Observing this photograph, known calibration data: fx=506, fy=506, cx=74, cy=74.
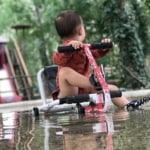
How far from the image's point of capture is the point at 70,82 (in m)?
5.26

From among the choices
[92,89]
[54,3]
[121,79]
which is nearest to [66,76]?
[92,89]

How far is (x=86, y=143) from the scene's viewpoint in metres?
2.94


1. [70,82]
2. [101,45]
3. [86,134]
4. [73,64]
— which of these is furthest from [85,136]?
[73,64]

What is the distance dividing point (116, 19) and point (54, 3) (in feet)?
30.6

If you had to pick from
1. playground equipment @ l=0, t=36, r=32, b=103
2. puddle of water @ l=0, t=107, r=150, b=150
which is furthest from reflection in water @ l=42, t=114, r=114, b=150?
playground equipment @ l=0, t=36, r=32, b=103

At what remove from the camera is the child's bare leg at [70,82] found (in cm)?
521

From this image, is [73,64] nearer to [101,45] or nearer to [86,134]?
[101,45]

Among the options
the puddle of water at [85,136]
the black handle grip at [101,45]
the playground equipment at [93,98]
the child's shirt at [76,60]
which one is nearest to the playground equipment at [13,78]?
the child's shirt at [76,60]

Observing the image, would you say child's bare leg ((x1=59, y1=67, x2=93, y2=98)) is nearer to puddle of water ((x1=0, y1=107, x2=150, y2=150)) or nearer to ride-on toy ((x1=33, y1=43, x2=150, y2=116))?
ride-on toy ((x1=33, y1=43, x2=150, y2=116))

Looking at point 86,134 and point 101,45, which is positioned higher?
point 101,45

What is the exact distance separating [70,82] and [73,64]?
0.87 ft

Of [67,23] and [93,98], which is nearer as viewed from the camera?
[93,98]

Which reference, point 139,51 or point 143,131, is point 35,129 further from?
point 139,51

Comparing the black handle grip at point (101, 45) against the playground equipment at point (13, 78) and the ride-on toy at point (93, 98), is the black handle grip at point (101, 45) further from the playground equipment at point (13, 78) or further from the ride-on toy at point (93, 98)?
the playground equipment at point (13, 78)
